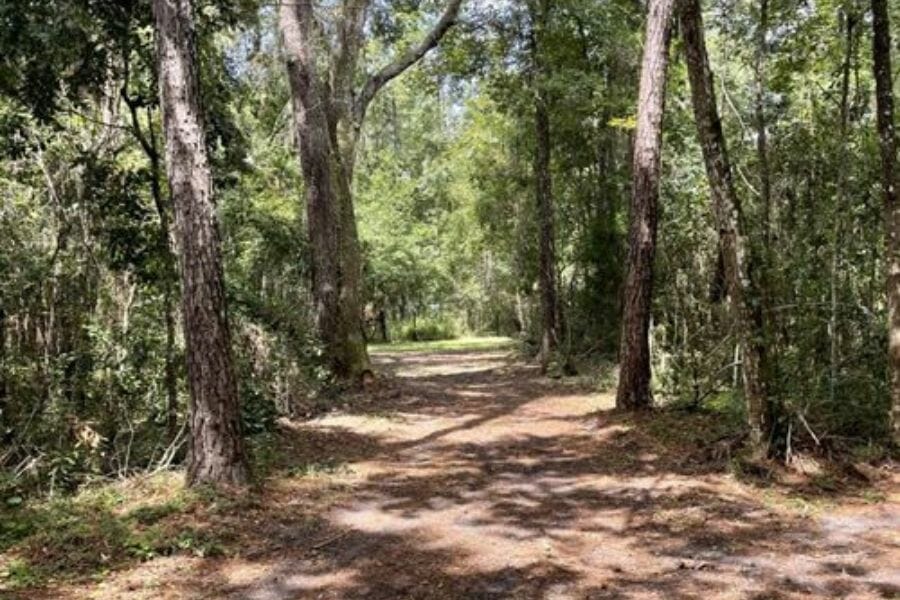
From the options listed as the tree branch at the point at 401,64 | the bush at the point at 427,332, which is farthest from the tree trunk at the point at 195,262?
the bush at the point at 427,332

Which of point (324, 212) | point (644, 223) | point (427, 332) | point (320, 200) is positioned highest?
point (320, 200)

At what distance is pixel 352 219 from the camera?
13273 mm

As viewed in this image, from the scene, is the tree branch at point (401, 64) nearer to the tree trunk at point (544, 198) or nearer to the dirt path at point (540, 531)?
the tree trunk at point (544, 198)

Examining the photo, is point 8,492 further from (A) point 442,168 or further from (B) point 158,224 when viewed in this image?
(A) point 442,168

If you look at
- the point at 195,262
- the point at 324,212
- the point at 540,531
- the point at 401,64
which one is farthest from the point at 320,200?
the point at 540,531

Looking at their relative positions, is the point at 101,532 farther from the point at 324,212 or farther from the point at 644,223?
the point at 324,212

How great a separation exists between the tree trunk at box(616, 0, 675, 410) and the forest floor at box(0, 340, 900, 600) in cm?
62

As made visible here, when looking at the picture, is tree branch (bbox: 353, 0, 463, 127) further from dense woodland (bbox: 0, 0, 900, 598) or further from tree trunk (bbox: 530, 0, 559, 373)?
tree trunk (bbox: 530, 0, 559, 373)

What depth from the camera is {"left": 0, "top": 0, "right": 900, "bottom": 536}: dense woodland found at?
21.2ft

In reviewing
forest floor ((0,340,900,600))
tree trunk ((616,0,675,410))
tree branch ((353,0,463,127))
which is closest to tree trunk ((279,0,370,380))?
tree branch ((353,0,463,127))

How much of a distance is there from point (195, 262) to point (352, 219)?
7.26 metres

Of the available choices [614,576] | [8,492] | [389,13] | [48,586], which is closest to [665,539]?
[614,576]

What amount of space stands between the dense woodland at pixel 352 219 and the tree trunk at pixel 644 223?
28mm

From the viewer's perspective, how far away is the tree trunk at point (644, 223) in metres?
8.96
